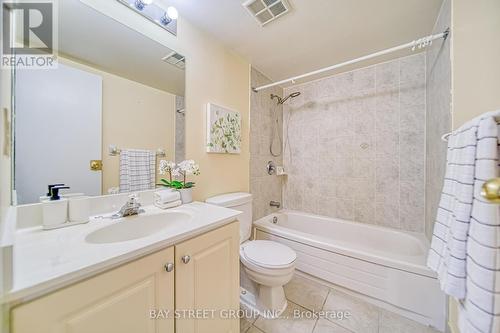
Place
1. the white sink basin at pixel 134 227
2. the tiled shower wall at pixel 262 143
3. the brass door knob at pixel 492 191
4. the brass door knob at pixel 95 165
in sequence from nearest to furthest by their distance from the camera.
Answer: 1. the brass door knob at pixel 492 191
2. the white sink basin at pixel 134 227
3. the brass door knob at pixel 95 165
4. the tiled shower wall at pixel 262 143

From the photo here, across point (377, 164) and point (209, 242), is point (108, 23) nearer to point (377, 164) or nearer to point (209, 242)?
point (209, 242)

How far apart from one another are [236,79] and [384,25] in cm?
130

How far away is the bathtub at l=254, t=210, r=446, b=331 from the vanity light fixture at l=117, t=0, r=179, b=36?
1933 mm

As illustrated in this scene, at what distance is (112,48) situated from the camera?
1009 mm

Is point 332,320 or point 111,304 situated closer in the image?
point 111,304

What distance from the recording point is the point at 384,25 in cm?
141

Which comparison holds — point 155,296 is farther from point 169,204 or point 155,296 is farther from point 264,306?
point 264,306

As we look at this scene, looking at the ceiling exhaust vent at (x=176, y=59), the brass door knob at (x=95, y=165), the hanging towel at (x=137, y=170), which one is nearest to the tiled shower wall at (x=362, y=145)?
the ceiling exhaust vent at (x=176, y=59)

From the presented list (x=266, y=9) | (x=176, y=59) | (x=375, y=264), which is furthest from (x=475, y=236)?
(x=176, y=59)

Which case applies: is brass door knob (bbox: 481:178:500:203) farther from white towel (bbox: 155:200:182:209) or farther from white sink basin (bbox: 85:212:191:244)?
white towel (bbox: 155:200:182:209)

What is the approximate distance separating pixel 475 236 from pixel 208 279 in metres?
1.03

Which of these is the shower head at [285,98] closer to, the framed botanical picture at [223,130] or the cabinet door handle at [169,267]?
the framed botanical picture at [223,130]

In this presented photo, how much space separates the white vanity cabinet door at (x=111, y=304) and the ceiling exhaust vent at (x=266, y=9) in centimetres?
159

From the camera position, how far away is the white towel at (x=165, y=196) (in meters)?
1.11
